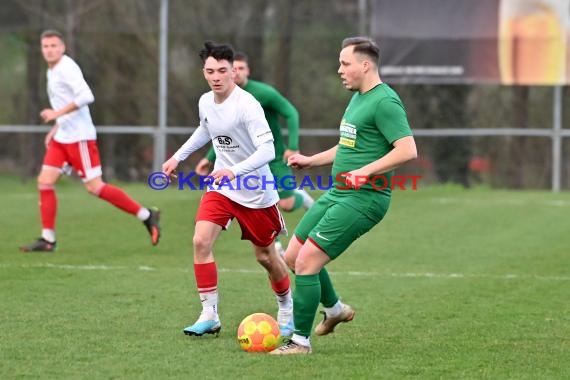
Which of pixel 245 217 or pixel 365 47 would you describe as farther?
pixel 245 217

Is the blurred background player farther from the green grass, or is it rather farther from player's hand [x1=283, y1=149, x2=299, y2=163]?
the green grass

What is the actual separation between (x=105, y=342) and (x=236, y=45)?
14005mm

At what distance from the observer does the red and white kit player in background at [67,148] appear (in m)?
11.7

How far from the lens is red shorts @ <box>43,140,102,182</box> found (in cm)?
1179

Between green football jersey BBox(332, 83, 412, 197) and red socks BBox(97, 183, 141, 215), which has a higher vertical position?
green football jersey BBox(332, 83, 412, 197)

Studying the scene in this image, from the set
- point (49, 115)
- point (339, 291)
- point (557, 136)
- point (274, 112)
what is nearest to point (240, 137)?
point (339, 291)

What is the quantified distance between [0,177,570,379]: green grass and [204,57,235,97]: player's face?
1.54 m

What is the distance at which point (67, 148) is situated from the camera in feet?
38.8

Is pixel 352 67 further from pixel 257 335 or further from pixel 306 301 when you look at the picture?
pixel 257 335

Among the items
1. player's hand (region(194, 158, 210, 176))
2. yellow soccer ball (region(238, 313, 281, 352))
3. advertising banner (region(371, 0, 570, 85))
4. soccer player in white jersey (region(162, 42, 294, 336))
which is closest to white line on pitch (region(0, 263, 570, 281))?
player's hand (region(194, 158, 210, 176))

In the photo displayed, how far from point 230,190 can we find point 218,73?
0.74 meters

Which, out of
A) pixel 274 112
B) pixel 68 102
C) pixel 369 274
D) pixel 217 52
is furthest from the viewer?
pixel 68 102

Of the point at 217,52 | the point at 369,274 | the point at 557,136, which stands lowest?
the point at 369,274

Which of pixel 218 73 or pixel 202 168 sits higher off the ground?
pixel 218 73
